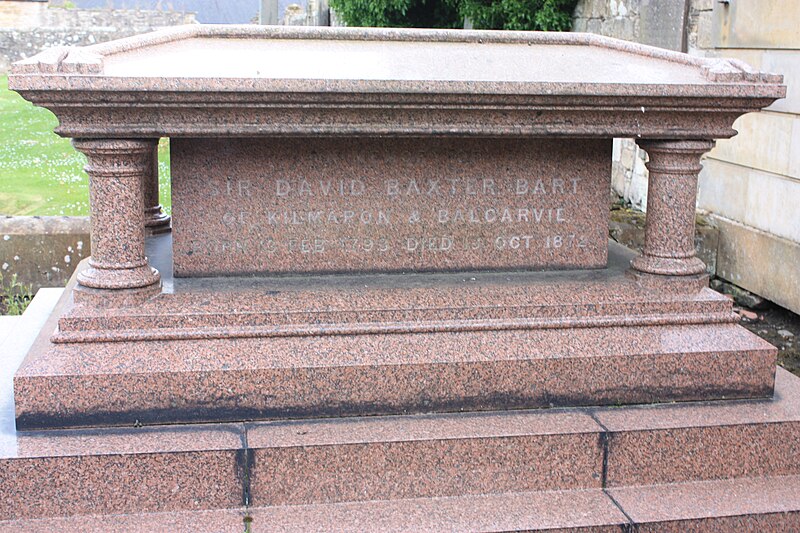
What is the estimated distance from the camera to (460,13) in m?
9.71

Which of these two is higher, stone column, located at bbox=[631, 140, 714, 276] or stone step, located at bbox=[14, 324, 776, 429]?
stone column, located at bbox=[631, 140, 714, 276]

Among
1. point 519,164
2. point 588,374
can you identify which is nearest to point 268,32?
point 519,164

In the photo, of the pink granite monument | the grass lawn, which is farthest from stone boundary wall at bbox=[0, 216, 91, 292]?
the pink granite monument

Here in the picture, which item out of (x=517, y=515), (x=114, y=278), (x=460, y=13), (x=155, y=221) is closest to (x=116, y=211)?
(x=114, y=278)

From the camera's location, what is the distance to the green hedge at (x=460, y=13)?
29.5 ft

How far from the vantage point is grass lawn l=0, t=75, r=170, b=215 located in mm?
8141

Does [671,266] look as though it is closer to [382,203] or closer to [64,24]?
[382,203]

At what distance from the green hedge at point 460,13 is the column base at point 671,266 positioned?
5.46m

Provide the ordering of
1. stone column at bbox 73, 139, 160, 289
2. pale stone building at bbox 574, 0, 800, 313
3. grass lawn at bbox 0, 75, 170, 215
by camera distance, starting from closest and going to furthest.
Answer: stone column at bbox 73, 139, 160, 289 → pale stone building at bbox 574, 0, 800, 313 → grass lawn at bbox 0, 75, 170, 215

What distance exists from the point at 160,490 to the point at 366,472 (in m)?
0.66

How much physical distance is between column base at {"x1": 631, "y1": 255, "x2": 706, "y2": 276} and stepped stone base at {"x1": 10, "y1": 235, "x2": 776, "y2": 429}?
0.05 metres

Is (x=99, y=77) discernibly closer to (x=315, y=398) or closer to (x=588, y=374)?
(x=315, y=398)

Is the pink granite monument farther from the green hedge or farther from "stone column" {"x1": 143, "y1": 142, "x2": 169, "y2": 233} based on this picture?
Result: the green hedge

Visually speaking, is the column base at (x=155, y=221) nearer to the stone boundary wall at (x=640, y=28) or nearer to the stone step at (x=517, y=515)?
the stone step at (x=517, y=515)
